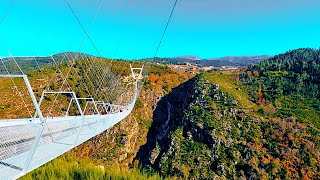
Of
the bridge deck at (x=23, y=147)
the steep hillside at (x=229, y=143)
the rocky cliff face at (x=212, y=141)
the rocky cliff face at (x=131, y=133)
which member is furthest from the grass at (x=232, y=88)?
the bridge deck at (x=23, y=147)

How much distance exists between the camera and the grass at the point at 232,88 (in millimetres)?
44691

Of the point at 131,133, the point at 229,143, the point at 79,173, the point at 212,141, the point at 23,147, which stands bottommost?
the point at 131,133

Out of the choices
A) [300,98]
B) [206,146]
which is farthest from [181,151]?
[300,98]

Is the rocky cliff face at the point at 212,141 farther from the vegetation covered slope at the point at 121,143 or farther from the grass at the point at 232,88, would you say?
the vegetation covered slope at the point at 121,143

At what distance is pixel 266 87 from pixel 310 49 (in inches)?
712

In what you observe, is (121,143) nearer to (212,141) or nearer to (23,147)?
(212,141)

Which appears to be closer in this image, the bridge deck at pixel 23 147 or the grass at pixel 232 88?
the bridge deck at pixel 23 147

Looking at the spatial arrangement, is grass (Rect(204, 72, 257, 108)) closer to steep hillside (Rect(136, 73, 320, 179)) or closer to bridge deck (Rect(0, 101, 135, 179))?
steep hillside (Rect(136, 73, 320, 179))

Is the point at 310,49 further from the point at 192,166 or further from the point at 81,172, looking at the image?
the point at 81,172

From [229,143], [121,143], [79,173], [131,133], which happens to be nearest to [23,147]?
[79,173]

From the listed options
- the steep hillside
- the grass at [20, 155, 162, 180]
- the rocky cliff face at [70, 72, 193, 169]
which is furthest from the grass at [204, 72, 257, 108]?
the grass at [20, 155, 162, 180]

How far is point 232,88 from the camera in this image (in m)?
48.6

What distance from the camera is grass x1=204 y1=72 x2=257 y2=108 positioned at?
1759 inches

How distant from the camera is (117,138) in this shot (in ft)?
141
